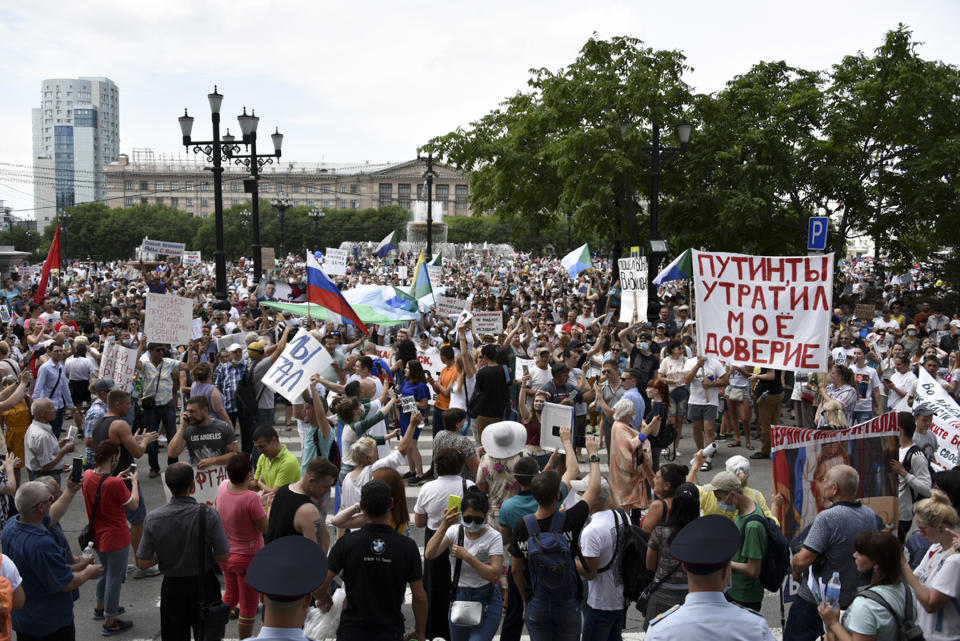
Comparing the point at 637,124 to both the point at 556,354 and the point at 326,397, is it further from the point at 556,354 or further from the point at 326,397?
the point at 326,397

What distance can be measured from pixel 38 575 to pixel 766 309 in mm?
6342

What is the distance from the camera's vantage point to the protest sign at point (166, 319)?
11328 mm

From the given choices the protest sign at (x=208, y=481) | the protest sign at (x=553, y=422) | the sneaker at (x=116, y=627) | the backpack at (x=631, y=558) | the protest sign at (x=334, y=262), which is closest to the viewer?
the backpack at (x=631, y=558)

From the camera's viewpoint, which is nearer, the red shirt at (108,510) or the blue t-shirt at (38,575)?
the blue t-shirt at (38,575)

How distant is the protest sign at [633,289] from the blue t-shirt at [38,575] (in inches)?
456

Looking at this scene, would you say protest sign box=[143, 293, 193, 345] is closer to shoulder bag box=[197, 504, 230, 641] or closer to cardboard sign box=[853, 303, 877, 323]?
shoulder bag box=[197, 504, 230, 641]

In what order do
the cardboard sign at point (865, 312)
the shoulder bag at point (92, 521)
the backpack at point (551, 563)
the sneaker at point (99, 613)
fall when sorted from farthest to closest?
the cardboard sign at point (865, 312), the sneaker at point (99, 613), the shoulder bag at point (92, 521), the backpack at point (551, 563)

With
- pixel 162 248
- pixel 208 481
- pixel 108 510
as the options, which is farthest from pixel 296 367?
pixel 162 248

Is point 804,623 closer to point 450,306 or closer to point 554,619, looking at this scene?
point 554,619

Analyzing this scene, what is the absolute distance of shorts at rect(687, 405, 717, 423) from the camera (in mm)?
10906

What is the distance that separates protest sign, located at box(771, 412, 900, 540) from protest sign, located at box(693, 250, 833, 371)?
2.04 meters

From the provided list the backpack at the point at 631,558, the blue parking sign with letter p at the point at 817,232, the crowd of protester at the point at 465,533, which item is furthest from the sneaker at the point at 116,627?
the blue parking sign with letter p at the point at 817,232

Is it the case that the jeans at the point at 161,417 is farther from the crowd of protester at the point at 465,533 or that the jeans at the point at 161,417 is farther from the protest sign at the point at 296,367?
the protest sign at the point at 296,367

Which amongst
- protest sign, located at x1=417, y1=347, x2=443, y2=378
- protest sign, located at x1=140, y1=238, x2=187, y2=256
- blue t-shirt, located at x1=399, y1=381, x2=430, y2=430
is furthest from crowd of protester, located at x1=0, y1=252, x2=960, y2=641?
protest sign, located at x1=140, y1=238, x2=187, y2=256
